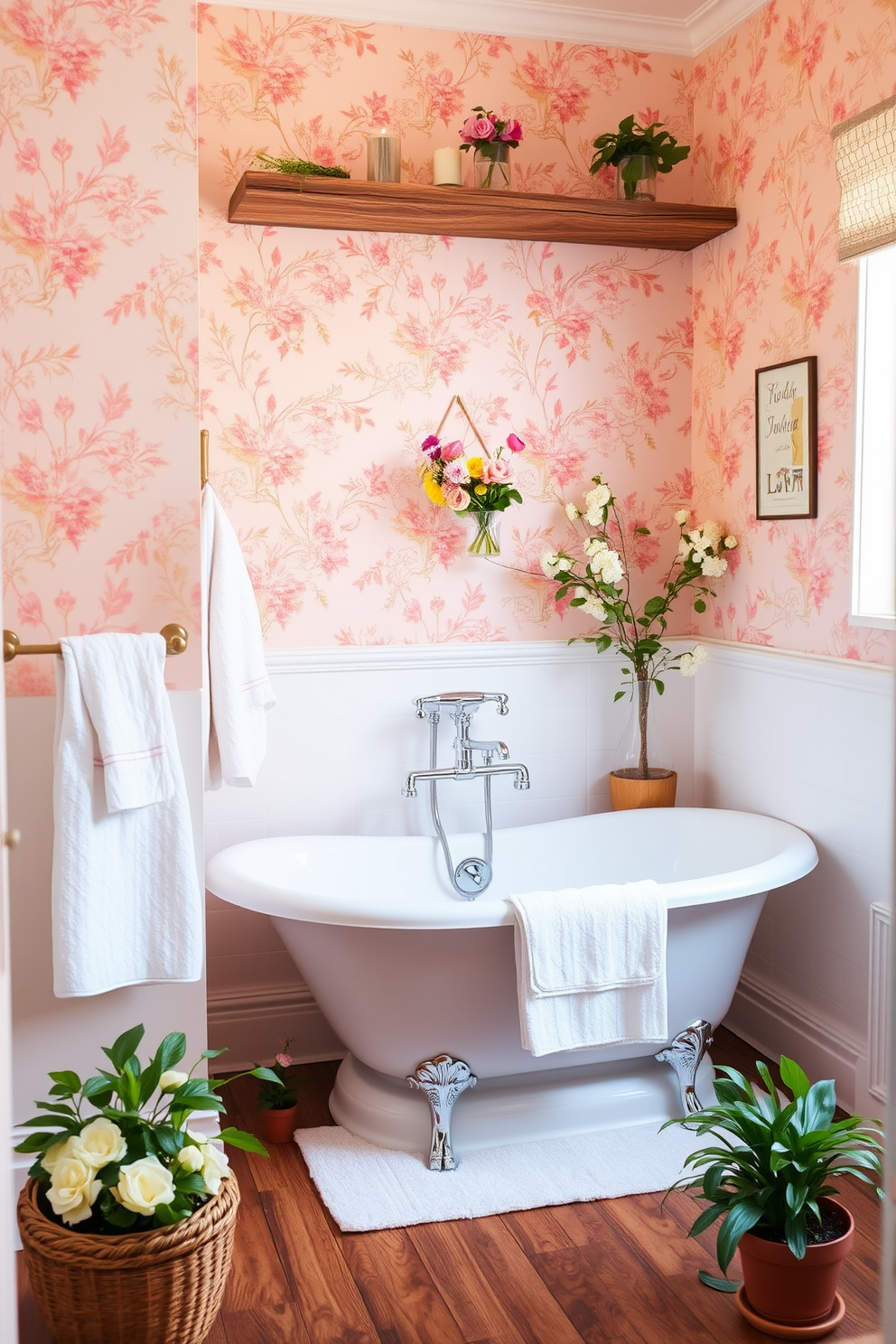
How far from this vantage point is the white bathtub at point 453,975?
2.53 metres

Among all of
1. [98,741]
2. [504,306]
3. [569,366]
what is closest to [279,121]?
[504,306]

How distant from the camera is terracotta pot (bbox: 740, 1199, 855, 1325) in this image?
200 cm

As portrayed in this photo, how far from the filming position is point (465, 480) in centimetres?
318

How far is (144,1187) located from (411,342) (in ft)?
7.35

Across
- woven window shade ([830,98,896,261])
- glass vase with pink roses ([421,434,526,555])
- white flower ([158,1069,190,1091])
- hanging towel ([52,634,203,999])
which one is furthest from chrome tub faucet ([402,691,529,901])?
woven window shade ([830,98,896,261])

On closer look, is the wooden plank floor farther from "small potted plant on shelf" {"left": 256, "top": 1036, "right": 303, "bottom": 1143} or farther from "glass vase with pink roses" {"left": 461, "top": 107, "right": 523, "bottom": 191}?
"glass vase with pink roses" {"left": 461, "top": 107, "right": 523, "bottom": 191}

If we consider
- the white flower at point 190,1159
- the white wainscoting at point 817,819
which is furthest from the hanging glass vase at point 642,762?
the white flower at point 190,1159

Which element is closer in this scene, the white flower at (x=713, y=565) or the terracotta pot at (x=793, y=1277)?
the terracotta pot at (x=793, y=1277)

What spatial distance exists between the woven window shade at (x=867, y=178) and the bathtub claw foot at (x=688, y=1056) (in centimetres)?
182

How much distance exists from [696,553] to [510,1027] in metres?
1.44

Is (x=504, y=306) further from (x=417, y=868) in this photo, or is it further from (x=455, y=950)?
(x=455, y=950)

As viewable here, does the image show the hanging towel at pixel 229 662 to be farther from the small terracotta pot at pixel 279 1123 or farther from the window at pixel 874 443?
the window at pixel 874 443

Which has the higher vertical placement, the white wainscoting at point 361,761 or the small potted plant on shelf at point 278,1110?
the white wainscoting at point 361,761

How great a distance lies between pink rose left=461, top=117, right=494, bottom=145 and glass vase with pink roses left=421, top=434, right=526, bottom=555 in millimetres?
782
